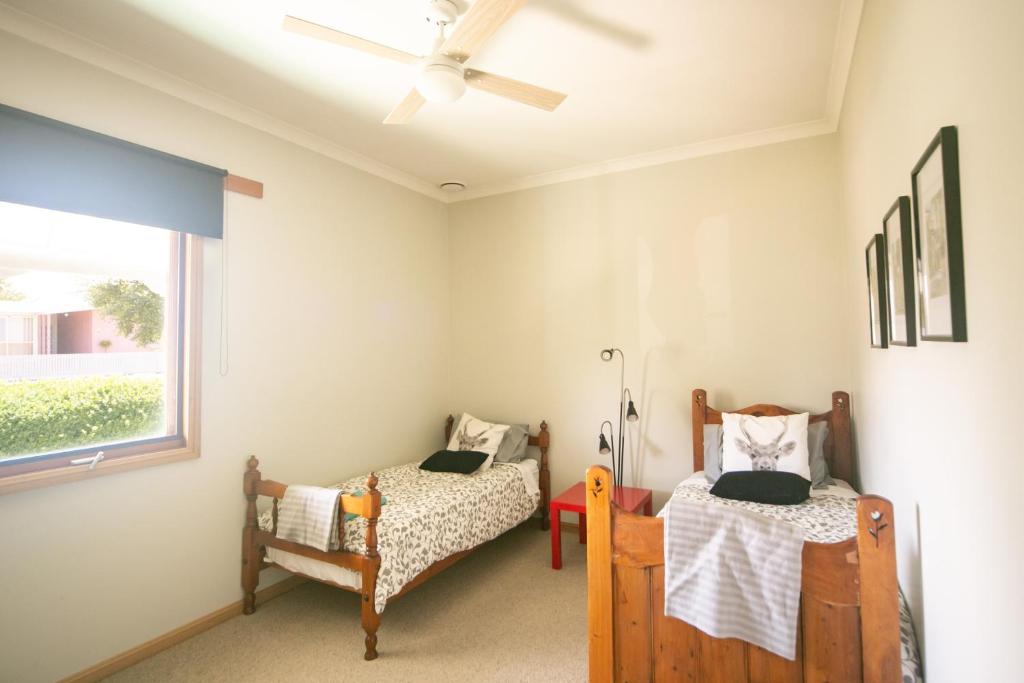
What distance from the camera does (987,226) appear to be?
95cm

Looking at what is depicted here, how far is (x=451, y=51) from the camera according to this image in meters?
2.01

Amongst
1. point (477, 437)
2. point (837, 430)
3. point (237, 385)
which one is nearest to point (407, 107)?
point (237, 385)

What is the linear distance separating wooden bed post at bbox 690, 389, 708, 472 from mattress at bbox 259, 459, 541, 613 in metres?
1.19

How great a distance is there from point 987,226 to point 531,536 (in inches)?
138

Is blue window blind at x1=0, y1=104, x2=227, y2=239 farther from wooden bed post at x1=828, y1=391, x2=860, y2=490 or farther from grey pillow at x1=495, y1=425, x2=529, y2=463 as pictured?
wooden bed post at x1=828, y1=391, x2=860, y2=490

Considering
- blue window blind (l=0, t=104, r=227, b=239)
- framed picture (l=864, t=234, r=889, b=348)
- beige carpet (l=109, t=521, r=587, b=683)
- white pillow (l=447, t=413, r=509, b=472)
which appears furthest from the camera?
white pillow (l=447, t=413, r=509, b=472)

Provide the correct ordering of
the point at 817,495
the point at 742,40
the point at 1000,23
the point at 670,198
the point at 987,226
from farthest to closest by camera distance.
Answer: the point at 670,198, the point at 817,495, the point at 742,40, the point at 987,226, the point at 1000,23

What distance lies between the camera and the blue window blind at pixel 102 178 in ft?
6.86

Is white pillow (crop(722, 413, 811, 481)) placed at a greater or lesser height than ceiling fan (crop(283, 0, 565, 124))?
lesser

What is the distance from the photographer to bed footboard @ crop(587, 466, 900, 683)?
53.4 inches

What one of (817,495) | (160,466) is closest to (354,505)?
(160,466)

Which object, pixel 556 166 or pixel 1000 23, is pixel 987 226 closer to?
pixel 1000 23

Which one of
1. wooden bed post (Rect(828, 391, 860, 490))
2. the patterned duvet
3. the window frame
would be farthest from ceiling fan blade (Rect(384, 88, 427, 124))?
wooden bed post (Rect(828, 391, 860, 490))

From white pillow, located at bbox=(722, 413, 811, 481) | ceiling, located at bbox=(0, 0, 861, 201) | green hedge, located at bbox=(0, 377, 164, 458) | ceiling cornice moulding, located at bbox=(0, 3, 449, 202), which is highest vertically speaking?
ceiling, located at bbox=(0, 0, 861, 201)
